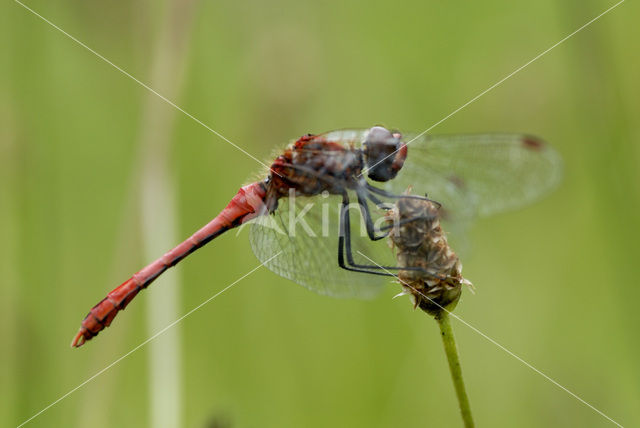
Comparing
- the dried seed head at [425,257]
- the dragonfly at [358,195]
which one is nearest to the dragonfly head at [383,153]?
the dragonfly at [358,195]

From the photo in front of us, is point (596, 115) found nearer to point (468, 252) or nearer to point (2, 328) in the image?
point (468, 252)

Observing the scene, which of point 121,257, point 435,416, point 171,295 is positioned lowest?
point 435,416

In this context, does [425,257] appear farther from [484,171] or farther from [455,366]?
[484,171]

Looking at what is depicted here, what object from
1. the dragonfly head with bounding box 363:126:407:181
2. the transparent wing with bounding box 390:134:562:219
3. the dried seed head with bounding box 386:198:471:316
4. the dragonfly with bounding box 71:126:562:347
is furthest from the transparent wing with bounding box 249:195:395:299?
the dried seed head with bounding box 386:198:471:316

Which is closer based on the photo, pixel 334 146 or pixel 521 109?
pixel 334 146

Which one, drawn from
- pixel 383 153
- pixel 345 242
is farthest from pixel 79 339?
pixel 383 153

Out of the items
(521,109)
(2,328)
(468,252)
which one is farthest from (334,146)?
(2,328)
